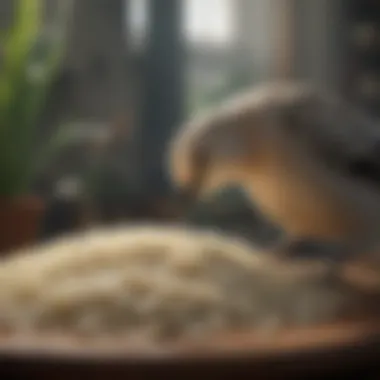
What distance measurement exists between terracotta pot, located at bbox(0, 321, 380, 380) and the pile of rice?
2cm

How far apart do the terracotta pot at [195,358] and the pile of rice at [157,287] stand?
20mm

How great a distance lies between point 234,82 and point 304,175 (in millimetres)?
75

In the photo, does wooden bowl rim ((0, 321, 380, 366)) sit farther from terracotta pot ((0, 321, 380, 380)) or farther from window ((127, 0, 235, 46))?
window ((127, 0, 235, 46))

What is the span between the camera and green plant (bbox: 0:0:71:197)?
0.55m

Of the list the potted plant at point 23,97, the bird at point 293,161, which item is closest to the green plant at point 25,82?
the potted plant at point 23,97

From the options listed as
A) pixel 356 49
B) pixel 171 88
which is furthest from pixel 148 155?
pixel 356 49

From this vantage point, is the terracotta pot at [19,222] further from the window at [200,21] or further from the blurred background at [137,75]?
the window at [200,21]

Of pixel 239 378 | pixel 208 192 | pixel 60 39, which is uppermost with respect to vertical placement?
pixel 60 39

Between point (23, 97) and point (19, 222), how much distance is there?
90mm

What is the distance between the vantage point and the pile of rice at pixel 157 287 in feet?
1.56

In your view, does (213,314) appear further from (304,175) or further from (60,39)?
(60,39)

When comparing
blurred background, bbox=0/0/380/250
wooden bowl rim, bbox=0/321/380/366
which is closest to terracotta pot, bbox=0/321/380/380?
wooden bowl rim, bbox=0/321/380/366

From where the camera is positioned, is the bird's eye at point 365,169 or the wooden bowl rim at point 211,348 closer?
the wooden bowl rim at point 211,348

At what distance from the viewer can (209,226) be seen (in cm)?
54
